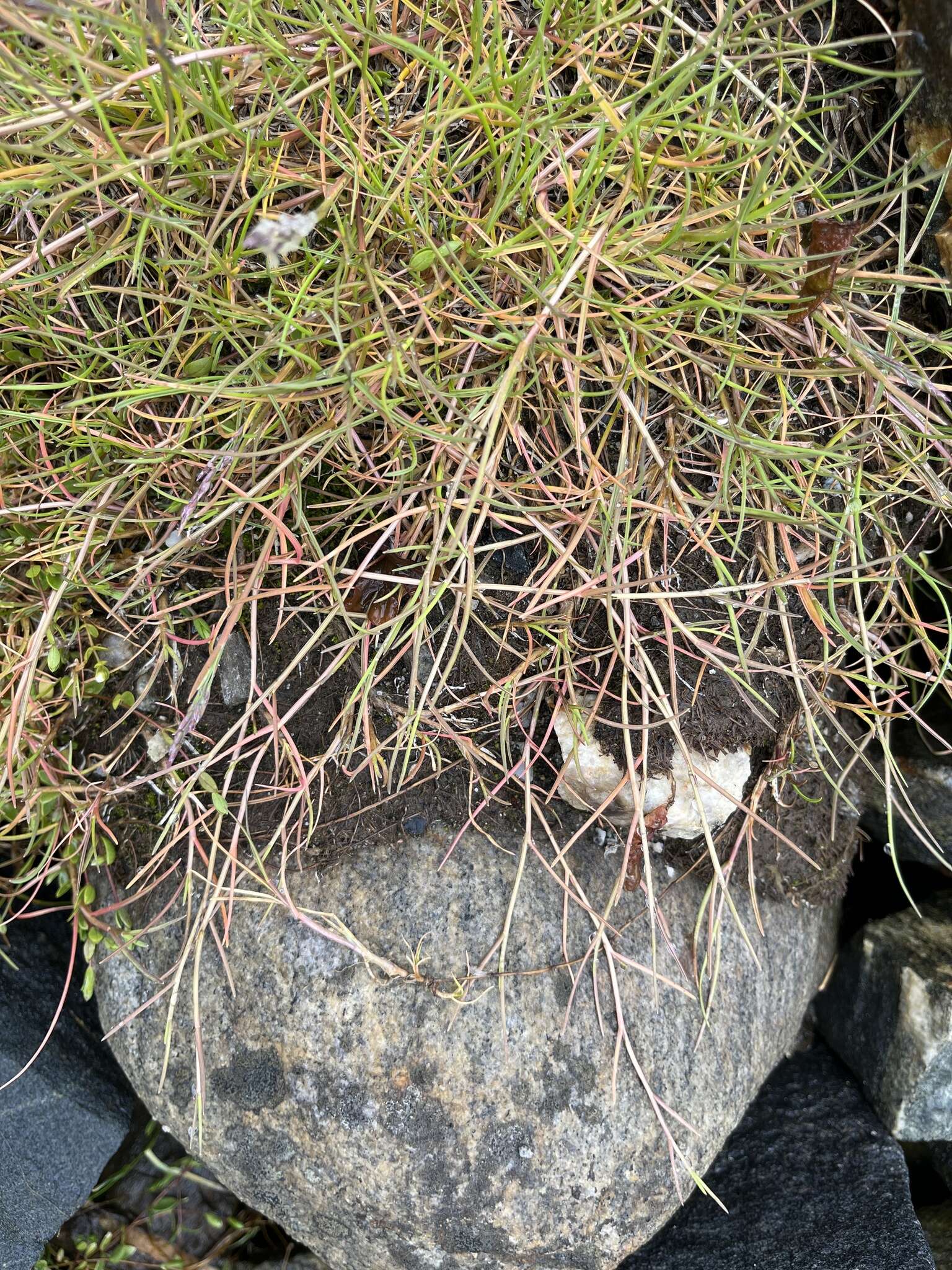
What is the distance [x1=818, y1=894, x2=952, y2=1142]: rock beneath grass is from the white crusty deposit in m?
0.63

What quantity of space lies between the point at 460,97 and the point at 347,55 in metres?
0.21

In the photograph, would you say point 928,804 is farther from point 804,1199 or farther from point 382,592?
point 382,592

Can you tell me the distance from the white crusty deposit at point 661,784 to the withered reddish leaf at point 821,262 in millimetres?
754

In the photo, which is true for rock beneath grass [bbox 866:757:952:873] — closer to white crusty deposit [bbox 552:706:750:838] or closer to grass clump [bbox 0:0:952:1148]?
grass clump [bbox 0:0:952:1148]

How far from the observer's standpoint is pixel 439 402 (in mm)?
1514

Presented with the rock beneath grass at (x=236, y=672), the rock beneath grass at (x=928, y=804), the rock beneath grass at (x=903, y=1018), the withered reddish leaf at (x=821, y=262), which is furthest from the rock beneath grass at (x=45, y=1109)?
the withered reddish leaf at (x=821, y=262)

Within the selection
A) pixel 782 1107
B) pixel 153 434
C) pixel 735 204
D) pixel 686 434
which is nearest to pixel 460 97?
pixel 735 204

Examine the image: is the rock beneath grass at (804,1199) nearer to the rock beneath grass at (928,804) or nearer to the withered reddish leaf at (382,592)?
the rock beneath grass at (928,804)

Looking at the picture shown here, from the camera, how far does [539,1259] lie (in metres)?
1.66

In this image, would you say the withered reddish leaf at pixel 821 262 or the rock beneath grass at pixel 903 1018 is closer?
the withered reddish leaf at pixel 821 262

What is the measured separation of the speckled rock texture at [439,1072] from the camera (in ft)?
5.34

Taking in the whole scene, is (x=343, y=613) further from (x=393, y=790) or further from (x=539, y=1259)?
(x=539, y=1259)

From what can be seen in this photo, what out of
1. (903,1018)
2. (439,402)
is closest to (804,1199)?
(903,1018)

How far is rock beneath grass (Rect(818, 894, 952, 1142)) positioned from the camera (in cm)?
189
